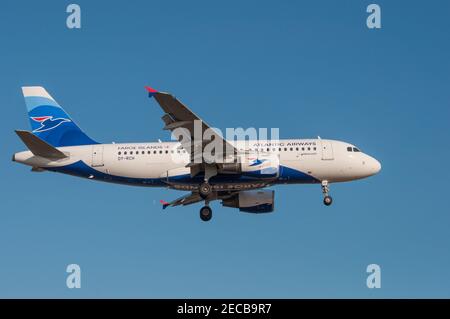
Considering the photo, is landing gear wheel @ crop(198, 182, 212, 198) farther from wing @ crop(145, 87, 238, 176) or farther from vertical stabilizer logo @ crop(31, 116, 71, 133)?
vertical stabilizer logo @ crop(31, 116, 71, 133)

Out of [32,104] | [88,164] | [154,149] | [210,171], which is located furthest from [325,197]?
[32,104]

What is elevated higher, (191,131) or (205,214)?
(191,131)

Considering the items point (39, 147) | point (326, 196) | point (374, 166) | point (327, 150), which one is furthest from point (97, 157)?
point (374, 166)

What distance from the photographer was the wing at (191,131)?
52188 millimetres

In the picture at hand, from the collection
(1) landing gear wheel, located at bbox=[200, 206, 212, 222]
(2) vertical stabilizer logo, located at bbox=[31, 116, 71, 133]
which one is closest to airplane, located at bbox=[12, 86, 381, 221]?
(1) landing gear wheel, located at bbox=[200, 206, 212, 222]

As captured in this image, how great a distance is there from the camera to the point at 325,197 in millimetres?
59625

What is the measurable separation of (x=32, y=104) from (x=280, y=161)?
2046 cm

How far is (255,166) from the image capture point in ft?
190

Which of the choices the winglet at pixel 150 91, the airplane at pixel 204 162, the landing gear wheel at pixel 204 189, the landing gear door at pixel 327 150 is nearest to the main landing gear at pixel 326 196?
the airplane at pixel 204 162

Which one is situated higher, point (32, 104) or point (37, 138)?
point (32, 104)

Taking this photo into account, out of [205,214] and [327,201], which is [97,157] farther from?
[327,201]

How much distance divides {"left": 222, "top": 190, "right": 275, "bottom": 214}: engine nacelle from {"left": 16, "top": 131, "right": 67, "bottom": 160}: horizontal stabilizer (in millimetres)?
13837

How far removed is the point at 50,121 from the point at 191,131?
45.9ft

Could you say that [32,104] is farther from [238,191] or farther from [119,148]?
[238,191]
